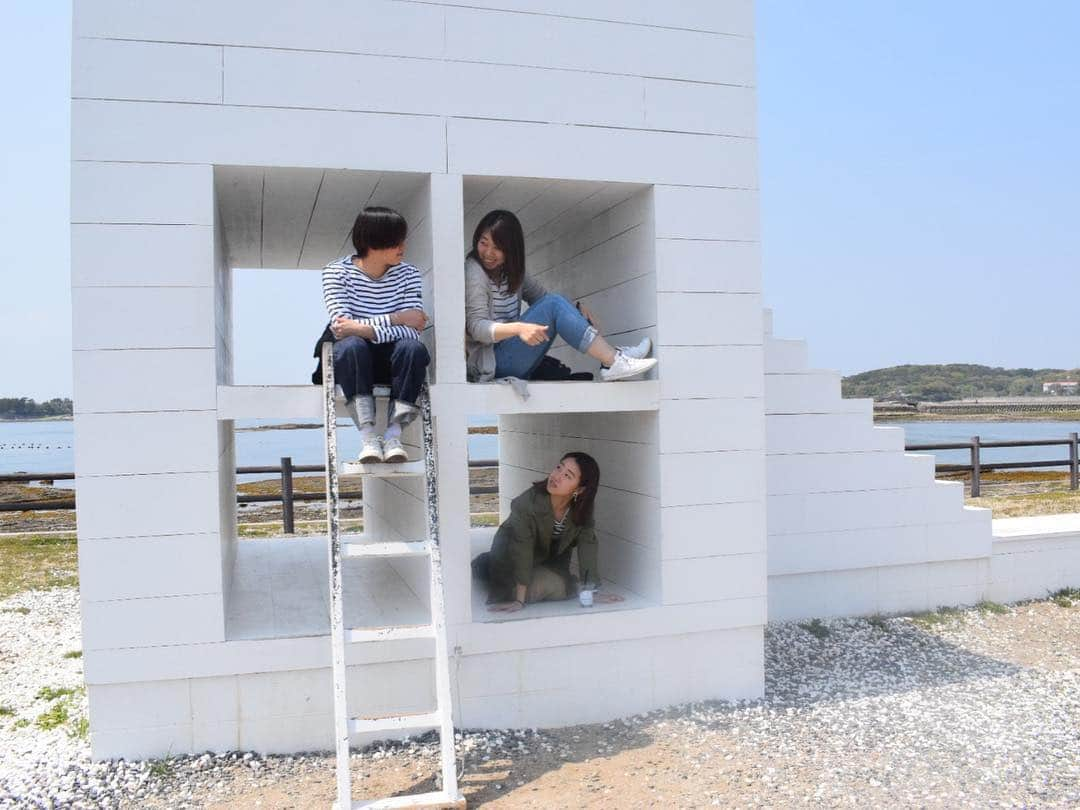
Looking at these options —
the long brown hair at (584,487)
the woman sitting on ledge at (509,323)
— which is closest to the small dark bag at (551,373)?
the woman sitting on ledge at (509,323)

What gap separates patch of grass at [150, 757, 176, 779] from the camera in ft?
13.3

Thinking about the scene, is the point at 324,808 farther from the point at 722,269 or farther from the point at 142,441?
the point at 722,269

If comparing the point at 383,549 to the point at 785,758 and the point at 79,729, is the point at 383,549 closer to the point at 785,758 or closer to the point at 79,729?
the point at 785,758

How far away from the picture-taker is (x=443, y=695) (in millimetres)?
3754

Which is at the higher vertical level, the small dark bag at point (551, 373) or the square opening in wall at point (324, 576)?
the small dark bag at point (551, 373)

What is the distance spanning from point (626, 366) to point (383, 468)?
4.38ft

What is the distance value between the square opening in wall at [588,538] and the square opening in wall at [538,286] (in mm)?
530

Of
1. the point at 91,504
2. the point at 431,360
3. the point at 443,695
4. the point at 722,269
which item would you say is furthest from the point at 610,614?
the point at 91,504

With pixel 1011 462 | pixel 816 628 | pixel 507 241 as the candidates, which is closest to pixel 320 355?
pixel 507 241

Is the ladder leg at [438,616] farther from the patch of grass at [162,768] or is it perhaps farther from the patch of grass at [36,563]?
the patch of grass at [36,563]

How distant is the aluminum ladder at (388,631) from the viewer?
3.62m

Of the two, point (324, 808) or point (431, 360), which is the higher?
point (431, 360)

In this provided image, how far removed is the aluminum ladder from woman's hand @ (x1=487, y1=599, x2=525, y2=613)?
839mm

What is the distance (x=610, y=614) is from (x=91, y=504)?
→ 2.54 meters
